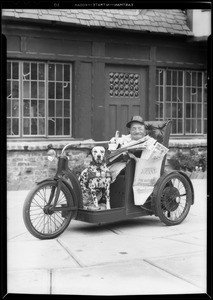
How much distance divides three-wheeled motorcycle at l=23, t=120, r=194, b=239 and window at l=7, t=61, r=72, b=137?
67 cm

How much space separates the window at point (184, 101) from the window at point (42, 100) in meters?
1.23

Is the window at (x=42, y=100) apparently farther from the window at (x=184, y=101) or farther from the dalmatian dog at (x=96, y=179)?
the window at (x=184, y=101)

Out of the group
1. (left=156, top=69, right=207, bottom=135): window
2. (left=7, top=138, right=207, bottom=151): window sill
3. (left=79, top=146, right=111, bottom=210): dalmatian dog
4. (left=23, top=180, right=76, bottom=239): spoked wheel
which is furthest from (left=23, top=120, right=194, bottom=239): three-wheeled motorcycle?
(left=156, top=69, right=207, bottom=135): window

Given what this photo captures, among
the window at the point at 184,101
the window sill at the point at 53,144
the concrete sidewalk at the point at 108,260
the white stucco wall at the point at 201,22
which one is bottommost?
the concrete sidewalk at the point at 108,260

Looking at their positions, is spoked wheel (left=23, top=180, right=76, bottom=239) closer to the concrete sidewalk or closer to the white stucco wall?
the concrete sidewalk

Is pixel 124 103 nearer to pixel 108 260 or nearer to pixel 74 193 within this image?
pixel 74 193

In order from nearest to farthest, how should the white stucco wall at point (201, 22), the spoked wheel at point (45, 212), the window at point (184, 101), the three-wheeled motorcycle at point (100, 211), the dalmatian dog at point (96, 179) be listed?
the white stucco wall at point (201, 22)
the window at point (184, 101)
the spoked wheel at point (45, 212)
the three-wheeled motorcycle at point (100, 211)
the dalmatian dog at point (96, 179)

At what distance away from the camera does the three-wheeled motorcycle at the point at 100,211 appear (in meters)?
4.77

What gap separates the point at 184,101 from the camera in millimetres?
4379

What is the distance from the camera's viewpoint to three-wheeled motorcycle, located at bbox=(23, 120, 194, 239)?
4.77 metres

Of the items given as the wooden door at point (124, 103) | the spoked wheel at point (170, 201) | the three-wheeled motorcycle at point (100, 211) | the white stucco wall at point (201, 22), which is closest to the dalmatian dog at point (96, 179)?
the three-wheeled motorcycle at point (100, 211)

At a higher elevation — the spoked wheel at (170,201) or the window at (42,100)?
the window at (42,100)

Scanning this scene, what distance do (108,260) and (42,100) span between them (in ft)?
7.50

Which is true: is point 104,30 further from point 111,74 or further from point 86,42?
point 111,74
